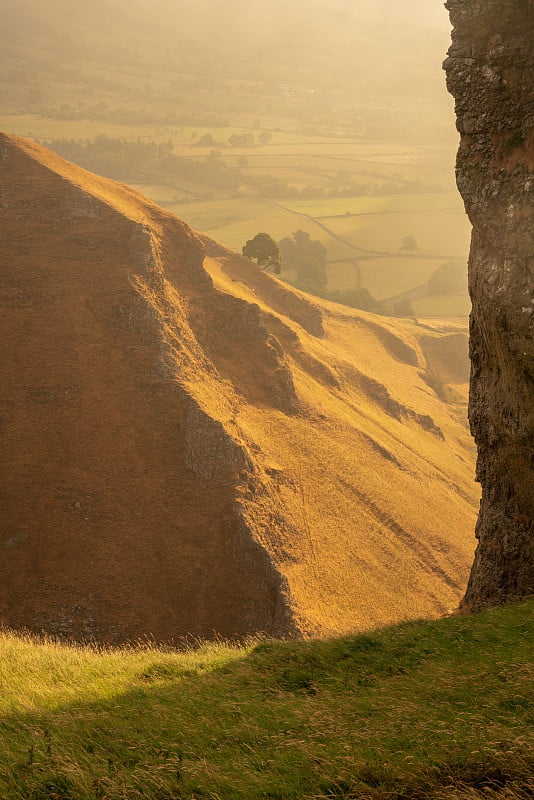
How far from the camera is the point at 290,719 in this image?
9398 millimetres

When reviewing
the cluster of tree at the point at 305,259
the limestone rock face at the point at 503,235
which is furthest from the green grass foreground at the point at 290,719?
the cluster of tree at the point at 305,259

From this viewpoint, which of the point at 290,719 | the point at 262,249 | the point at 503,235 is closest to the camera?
the point at 290,719

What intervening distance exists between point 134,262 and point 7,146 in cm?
1093

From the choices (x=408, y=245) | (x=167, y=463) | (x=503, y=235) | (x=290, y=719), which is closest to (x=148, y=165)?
(x=408, y=245)

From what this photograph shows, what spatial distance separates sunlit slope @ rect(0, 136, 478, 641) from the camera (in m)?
22.6

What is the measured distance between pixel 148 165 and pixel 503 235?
160 m

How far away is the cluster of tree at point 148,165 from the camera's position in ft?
500

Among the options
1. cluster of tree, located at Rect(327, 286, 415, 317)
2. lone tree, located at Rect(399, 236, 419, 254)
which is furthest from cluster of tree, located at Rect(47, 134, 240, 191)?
cluster of tree, located at Rect(327, 286, 415, 317)

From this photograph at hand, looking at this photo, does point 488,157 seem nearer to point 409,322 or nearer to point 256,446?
point 256,446

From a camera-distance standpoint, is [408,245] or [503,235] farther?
[408,245]

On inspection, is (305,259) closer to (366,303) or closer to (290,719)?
(366,303)

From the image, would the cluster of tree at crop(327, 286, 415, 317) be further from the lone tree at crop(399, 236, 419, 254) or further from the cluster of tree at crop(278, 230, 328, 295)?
the lone tree at crop(399, 236, 419, 254)

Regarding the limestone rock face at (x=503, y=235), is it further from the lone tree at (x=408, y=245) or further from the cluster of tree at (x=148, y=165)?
the cluster of tree at (x=148, y=165)

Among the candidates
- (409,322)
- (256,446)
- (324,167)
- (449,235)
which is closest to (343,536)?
(256,446)
